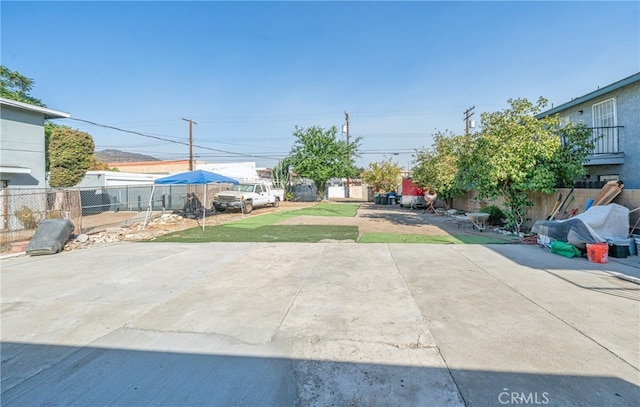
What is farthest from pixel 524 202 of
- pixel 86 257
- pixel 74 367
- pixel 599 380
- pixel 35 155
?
pixel 35 155

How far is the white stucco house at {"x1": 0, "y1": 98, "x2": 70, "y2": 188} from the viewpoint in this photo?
1247cm

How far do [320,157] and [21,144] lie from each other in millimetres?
21726

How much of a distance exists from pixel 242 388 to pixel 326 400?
0.68 meters

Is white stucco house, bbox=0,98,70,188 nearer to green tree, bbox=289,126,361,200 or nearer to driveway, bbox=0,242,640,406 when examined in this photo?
driveway, bbox=0,242,640,406

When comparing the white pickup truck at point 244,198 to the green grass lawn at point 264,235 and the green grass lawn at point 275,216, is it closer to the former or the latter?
the green grass lawn at point 275,216

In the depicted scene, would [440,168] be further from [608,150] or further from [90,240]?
[90,240]

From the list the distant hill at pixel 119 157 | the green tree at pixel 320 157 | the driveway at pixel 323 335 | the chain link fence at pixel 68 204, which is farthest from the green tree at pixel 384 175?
the distant hill at pixel 119 157

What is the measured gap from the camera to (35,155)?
13.7 m

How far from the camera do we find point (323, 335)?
3.35 metres

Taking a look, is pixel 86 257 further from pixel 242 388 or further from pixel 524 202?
pixel 524 202

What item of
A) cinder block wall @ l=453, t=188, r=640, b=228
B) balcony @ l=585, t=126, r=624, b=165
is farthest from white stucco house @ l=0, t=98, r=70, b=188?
balcony @ l=585, t=126, r=624, b=165

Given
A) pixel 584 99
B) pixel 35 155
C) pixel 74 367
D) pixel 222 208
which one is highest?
pixel 584 99

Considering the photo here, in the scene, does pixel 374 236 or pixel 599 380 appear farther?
pixel 374 236

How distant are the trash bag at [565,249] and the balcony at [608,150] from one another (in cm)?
565
